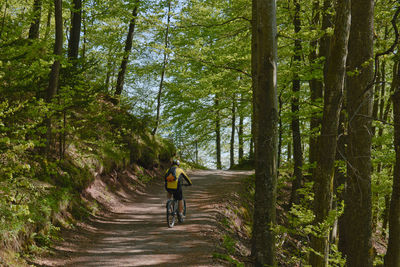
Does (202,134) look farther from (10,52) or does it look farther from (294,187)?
(10,52)

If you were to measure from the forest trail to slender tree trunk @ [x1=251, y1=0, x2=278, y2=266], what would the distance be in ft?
3.72

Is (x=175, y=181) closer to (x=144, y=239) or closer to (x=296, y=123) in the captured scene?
(x=144, y=239)

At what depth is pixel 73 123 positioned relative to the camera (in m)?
9.41

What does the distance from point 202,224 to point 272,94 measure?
454 cm

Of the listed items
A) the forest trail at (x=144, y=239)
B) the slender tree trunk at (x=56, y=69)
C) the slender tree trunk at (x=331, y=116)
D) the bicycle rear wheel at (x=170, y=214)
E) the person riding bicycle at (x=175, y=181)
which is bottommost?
the forest trail at (x=144, y=239)

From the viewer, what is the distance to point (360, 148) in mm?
6031

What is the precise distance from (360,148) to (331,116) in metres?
1.95

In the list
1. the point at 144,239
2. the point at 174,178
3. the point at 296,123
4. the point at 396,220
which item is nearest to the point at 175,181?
the point at 174,178

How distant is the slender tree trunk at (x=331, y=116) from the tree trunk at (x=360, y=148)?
166cm

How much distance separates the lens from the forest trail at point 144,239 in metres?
6.49

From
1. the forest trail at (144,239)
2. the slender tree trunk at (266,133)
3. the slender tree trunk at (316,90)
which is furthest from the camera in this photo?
the slender tree trunk at (316,90)

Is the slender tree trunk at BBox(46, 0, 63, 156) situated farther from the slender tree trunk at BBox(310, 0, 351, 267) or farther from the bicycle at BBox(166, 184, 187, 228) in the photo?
the slender tree trunk at BBox(310, 0, 351, 267)

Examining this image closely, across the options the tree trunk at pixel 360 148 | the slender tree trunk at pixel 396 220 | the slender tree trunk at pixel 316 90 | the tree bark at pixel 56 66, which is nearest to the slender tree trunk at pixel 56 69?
the tree bark at pixel 56 66

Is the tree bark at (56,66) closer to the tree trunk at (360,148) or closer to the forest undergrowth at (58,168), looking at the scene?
the forest undergrowth at (58,168)
